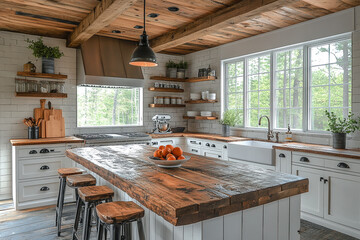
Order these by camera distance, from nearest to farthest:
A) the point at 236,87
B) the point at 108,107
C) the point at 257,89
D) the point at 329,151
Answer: the point at 329,151 → the point at 257,89 → the point at 236,87 → the point at 108,107

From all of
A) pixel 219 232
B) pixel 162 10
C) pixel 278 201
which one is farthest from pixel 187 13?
pixel 219 232

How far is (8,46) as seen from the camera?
14.7 feet

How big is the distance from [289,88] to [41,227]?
4035mm

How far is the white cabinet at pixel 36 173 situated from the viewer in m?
3.91

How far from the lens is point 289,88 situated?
4.36 m

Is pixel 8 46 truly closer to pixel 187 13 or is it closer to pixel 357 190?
pixel 187 13

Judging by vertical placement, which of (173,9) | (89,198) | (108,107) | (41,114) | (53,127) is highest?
(173,9)

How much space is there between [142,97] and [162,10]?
2.46 metres

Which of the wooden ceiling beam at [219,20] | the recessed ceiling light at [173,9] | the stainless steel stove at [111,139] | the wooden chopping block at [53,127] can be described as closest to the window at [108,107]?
the wooden chopping block at [53,127]

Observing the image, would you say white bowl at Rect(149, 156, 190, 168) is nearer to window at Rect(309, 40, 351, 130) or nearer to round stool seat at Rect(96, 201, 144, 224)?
round stool seat at Rect(96, 201, 144, 224)

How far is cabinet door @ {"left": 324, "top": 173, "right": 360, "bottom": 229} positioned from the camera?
2.98 meters

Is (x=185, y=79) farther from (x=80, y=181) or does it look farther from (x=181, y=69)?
(x=80, y=181)

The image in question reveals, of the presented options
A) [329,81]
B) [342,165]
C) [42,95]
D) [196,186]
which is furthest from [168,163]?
[42,95]

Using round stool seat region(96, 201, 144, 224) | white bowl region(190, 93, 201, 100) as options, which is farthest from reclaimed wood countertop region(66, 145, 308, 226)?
white bowl region(190, 93, 201, 100)
